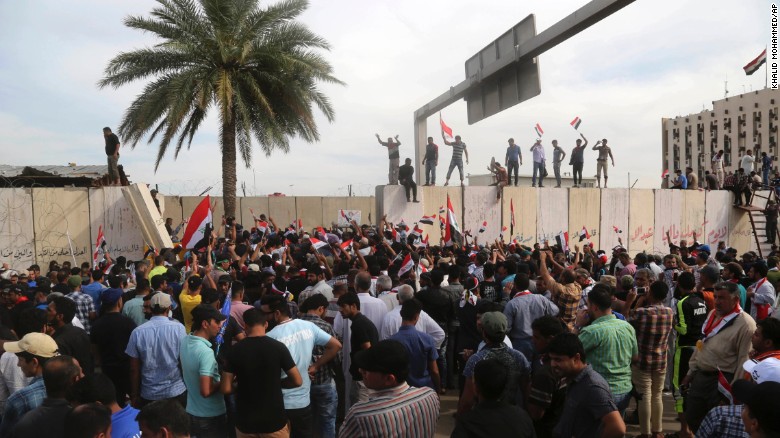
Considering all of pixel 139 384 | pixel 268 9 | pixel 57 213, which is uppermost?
pixel 268 9

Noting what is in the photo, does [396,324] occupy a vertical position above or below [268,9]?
below

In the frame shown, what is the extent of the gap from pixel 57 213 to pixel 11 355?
1318 cm

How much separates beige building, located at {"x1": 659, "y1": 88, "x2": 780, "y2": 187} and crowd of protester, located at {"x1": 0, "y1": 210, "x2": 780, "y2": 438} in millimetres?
A: 74211

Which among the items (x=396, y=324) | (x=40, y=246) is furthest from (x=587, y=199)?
(x=40, y=246)

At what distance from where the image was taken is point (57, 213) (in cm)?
1561

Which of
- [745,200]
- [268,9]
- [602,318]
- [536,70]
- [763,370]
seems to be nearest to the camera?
[763,370]

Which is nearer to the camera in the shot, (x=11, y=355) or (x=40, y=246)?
(x=11, y=355)

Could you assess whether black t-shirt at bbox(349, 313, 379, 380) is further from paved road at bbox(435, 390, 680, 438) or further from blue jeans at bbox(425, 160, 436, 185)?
blue jeans at bbox(425, 160, 436, 185)

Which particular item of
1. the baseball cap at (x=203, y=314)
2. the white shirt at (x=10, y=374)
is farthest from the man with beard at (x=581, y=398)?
the white shirt at (x=10, y=374)

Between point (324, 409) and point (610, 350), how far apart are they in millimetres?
2451

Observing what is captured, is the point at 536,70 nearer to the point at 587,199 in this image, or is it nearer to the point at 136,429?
the point at 136,429

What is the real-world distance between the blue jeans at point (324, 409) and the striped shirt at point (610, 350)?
2.18 m

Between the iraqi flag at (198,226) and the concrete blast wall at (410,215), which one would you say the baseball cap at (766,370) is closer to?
the iraqi flag at (198,226)

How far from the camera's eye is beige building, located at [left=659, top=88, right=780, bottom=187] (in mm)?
74500
